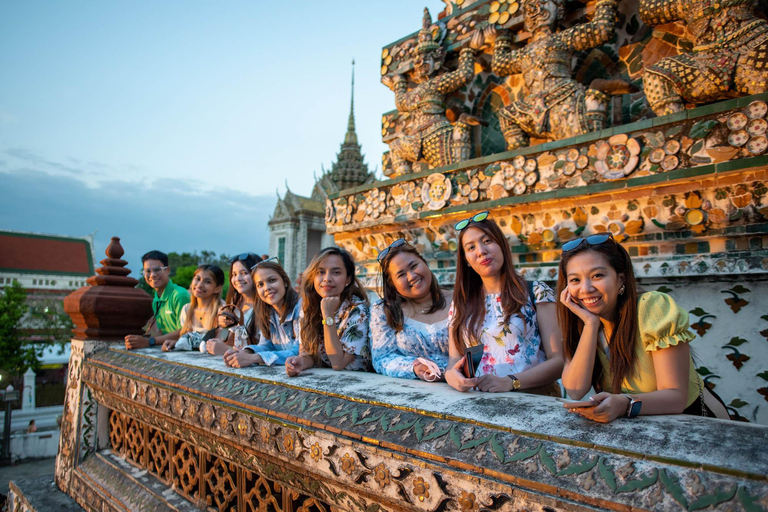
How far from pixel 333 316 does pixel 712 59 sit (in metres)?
3.68

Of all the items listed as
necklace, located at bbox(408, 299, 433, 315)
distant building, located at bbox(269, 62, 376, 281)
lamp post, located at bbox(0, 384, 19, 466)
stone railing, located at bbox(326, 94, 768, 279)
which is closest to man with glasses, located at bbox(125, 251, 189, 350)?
stone railing, located at bbox(326, 94, 768, 279)

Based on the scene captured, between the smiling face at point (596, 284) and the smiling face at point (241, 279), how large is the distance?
274 cm

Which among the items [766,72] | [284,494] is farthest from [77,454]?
[766,72]

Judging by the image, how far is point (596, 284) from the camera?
1.69m

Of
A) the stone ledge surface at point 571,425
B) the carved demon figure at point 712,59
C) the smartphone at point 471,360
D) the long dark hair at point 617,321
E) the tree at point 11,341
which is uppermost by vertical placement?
the carved demon figure at point 712,59

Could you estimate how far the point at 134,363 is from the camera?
304 centimetres

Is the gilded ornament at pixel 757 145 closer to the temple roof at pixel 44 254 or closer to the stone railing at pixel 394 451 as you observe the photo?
the stone railing at pixel 394 451

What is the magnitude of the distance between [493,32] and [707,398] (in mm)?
5266

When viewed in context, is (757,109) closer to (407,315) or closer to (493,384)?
(407,315)

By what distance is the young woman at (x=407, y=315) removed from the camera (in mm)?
2580

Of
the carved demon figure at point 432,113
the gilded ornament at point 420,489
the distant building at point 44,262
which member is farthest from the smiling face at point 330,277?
the distant building at point 44,262

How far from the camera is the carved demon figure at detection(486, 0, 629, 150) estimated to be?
4.79m

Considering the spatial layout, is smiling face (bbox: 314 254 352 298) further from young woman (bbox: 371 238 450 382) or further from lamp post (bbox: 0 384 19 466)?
lamp post (bbox: 0 384 19 466)

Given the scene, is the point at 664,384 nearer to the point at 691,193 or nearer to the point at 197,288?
the point at 691,193
